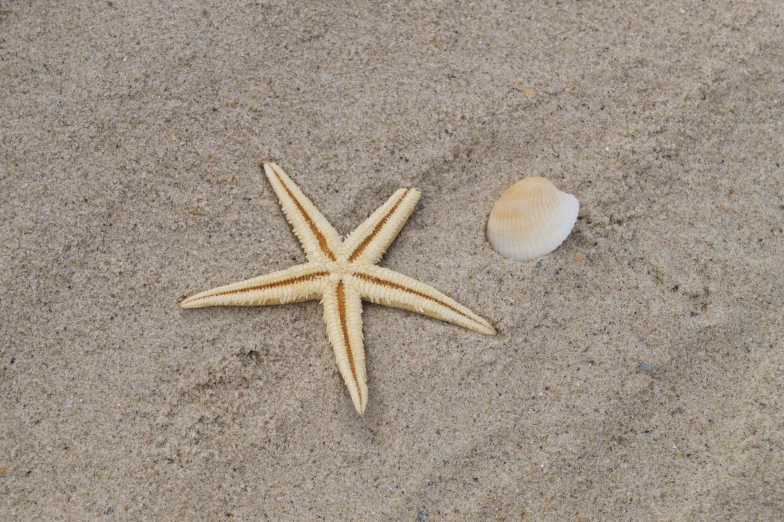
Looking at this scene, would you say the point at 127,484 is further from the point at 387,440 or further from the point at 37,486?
the point at 387,440

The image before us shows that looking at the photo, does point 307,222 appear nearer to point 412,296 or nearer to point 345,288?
point 345,288

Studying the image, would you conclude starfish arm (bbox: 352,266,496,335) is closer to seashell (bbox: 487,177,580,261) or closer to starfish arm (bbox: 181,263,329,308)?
starfish arm (bbox: 181,263,329,308)

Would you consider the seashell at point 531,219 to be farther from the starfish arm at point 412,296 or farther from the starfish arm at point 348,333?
the starfish arm at point 348,333

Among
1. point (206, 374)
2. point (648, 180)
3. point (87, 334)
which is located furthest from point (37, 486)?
point (648, 180)

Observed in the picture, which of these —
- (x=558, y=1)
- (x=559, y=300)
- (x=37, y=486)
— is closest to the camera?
(x=37, y=486)

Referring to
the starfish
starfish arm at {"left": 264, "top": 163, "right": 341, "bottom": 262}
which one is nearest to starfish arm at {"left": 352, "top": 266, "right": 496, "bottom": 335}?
the starfish

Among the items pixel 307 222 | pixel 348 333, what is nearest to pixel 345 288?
pixel 348 333
